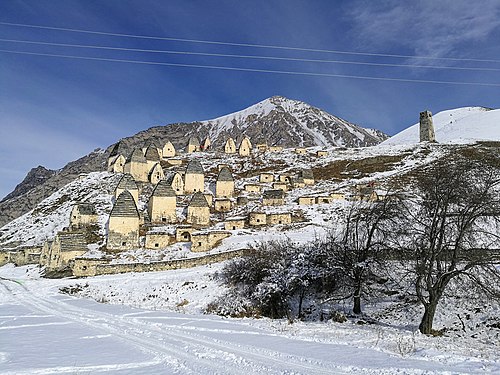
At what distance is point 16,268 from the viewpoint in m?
49.7

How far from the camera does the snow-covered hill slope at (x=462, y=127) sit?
361 feet

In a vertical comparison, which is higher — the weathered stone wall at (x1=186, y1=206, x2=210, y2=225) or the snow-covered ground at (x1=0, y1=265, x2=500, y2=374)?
the weathered stone wall at (x1=186, y1=206, x2=210, y2=225)

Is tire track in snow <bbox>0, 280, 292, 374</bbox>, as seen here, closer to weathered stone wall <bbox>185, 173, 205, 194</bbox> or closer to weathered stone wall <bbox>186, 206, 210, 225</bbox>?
weathered stone wall <bbox>186, 206, 210, 225</bbox>

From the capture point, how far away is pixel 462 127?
128875mm

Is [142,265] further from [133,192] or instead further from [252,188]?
[252,188]

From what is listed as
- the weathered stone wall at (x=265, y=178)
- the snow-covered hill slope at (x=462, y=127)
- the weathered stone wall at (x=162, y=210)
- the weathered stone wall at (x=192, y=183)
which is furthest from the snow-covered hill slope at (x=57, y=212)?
the snow-covered hill slope at (x=462, y=127)

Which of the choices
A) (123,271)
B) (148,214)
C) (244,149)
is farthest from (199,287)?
(244,149)

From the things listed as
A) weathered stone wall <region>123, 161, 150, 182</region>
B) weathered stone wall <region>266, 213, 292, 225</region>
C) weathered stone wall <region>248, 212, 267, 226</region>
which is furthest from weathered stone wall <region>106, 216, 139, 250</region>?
weathered stone wall <region>123, 161, 150, 182</region>

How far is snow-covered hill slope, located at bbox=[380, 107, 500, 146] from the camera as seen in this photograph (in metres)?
110

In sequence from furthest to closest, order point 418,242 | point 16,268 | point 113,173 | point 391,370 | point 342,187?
point 113,173 → point 342,187 → point 16,268 → point 418,242 → point 391,370

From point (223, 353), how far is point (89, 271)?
32.0 m

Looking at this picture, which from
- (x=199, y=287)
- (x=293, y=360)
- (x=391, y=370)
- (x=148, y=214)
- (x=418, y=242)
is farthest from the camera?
(x=148, y=214)

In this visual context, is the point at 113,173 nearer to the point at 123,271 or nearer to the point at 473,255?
the point at 123,271

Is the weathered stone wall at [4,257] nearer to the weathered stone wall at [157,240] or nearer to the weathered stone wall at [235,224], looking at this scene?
the weathered stone wall at [157,240]
